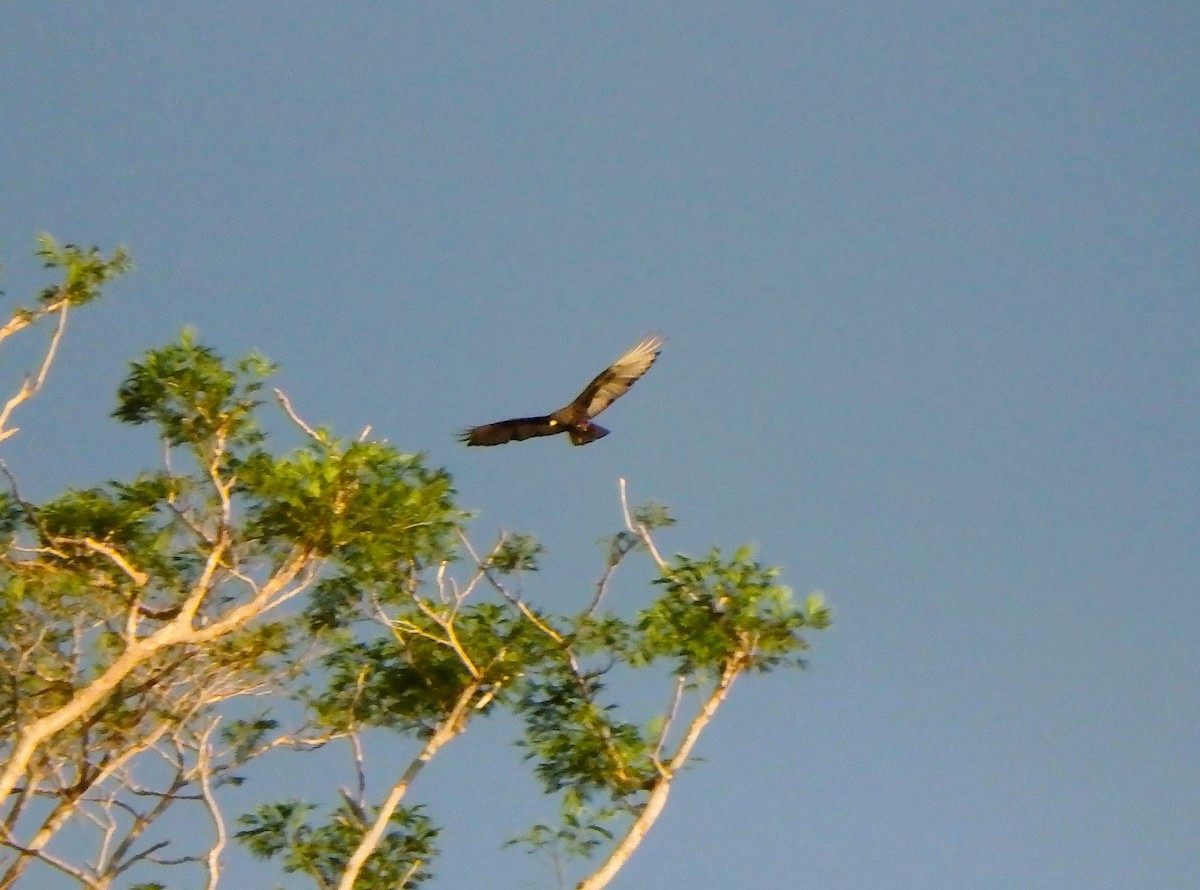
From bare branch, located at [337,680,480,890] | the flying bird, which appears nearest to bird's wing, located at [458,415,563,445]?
the flying bird

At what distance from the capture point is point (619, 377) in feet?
38.4

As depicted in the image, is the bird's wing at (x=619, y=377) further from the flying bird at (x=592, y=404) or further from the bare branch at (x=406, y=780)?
the bare branch at (x=406, y=780)

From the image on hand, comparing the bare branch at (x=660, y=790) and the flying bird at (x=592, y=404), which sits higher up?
the flying bird at (x=592, y=404)

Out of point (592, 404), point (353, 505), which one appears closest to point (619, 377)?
point (592, 404)

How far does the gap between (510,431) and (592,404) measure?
901 millimetres

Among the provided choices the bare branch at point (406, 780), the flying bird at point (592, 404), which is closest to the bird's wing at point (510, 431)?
the flying bird at point (592, 404)

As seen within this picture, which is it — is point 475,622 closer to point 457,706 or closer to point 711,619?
A: point 457,706

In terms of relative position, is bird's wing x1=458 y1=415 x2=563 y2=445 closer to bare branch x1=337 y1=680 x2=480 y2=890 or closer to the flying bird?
the flying bird

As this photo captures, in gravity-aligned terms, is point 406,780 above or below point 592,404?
below

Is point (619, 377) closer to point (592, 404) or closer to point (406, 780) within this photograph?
point (592, 404)

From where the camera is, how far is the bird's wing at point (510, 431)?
11.9 m

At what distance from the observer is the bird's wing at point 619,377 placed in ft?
38.1

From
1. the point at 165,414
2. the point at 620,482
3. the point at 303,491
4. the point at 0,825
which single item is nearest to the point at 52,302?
the point at 165,414

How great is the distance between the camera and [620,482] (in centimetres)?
1112
